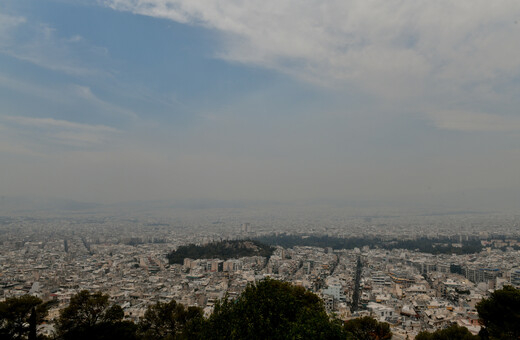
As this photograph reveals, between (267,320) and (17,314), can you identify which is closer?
(267,320)

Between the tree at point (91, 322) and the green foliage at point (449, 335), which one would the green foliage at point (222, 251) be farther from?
the green foliage at point (449, 335)

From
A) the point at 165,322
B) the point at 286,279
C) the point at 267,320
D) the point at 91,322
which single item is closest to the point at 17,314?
the point at 91,322

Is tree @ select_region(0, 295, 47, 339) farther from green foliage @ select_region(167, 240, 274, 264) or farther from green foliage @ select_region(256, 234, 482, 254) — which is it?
green foliage @ select_region(256, 234, 482, 254)

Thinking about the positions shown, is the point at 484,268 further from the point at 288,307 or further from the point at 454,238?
the point at 454,238

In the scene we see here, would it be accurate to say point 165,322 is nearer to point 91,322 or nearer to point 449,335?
point 91,322

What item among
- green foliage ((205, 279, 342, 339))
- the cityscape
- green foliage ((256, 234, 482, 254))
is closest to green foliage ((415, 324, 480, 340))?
the cityscape
